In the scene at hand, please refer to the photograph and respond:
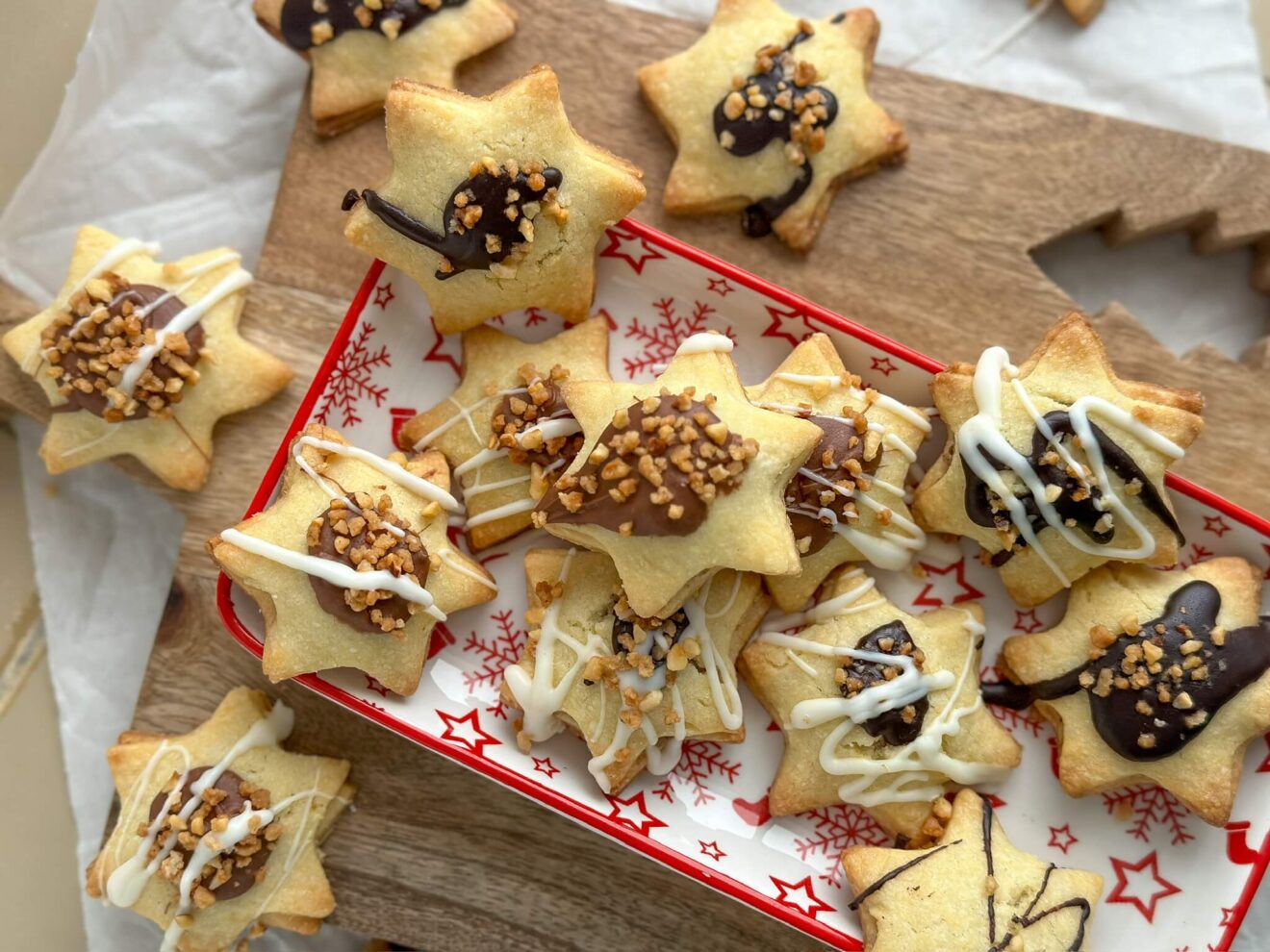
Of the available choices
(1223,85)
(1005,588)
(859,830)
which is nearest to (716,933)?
(859,830)

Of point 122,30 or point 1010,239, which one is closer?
point 1010,239

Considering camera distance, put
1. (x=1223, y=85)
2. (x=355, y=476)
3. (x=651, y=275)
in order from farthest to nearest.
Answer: (x=1223, y=85), (x=651, y=275), (x=355, y=476)

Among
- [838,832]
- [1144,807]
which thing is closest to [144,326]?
[838,832]

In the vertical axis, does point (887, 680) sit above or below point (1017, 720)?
above

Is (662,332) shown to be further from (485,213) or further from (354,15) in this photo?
(354,15)

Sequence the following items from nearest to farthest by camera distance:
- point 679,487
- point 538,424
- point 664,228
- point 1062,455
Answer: point 679,487, point 1062,455, point 538,424, point 664,228

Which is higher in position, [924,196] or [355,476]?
[924,196]

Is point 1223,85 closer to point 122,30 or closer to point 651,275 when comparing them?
point 651,275
